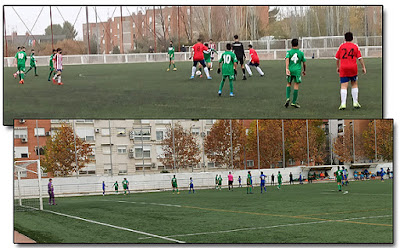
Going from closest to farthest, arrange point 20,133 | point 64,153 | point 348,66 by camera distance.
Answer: point 348,66
point 20,133
point 64,153

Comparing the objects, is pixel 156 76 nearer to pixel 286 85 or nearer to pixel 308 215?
pixel 286 85

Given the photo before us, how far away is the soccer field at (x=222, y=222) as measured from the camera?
→ 44.6 ft

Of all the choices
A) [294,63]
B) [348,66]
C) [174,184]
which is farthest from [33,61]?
[348,66]

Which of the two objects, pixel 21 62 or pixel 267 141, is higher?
pixel 21 62

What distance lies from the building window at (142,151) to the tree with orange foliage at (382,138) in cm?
754

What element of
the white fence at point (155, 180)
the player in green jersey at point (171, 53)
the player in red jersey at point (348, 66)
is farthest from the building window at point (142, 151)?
the player in red jersey at point (348, 66)

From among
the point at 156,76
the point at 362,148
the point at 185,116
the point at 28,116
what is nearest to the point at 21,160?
the point at 28,116

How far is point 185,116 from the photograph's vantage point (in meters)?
18.1

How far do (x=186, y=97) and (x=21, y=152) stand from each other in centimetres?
464

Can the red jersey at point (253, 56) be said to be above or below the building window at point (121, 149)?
above

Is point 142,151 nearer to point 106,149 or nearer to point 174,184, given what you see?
point 106,149

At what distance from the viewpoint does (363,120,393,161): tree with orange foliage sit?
1644 centimetres

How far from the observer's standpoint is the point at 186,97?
18875mm

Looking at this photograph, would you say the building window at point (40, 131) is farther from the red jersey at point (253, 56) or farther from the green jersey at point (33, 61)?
the red jersey at point (253, 56)
